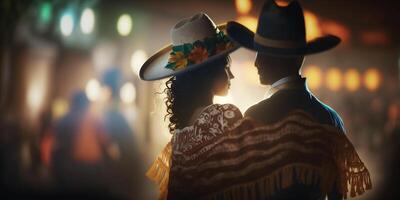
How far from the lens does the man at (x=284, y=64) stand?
14.5 ft

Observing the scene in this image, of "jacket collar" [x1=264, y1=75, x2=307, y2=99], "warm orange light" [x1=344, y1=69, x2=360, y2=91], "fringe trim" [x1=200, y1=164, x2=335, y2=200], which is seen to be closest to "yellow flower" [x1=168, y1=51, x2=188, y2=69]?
"jacket collar" [x1=264, y1=75, x2=307, y2=99]

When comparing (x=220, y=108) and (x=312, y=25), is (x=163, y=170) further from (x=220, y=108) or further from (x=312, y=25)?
(x=312, y=25)

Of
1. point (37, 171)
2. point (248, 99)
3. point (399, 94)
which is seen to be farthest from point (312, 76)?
point (37, 171)

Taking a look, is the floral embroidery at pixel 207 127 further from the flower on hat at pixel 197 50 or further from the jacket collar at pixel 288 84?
the flower on hat at pixel 197 50

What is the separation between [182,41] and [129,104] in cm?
2008

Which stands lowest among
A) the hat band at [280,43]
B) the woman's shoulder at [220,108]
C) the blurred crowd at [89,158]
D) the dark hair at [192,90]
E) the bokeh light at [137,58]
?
the blurred crowd at [89,158]

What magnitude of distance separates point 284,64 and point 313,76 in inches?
1264

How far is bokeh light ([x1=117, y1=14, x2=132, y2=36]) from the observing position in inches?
988

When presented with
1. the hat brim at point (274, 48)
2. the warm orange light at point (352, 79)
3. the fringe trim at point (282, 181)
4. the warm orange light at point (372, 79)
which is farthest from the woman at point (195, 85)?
the warm orange light at point (372, 79)

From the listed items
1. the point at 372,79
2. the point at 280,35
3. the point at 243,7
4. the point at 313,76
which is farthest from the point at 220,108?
the point at 372,79

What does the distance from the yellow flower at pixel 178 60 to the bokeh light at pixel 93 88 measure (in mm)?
18280

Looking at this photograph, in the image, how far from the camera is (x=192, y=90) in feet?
15.4

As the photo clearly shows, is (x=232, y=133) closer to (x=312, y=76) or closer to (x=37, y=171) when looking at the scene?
(x=37, y=171)

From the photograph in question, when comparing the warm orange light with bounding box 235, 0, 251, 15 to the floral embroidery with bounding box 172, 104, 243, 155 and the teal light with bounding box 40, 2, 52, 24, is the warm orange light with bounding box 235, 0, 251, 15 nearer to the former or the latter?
the teal light with bounding box 40, 2, 52, 24
